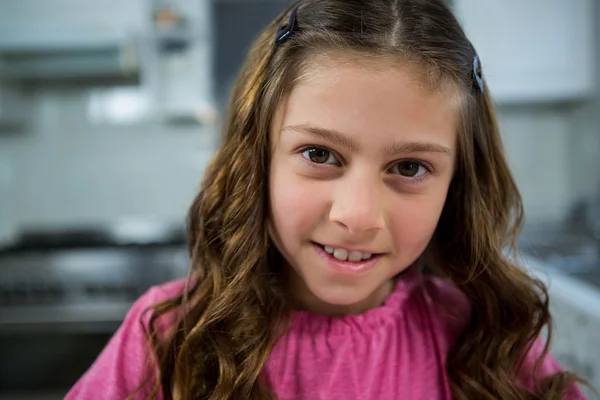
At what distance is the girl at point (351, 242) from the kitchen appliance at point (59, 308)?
1.05 metres

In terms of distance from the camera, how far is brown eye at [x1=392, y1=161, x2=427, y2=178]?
524mm

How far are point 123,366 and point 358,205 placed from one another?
0.34 m

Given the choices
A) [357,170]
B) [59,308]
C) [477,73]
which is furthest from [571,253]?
[59,308]

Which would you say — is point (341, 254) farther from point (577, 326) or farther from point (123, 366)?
point (577, 326)

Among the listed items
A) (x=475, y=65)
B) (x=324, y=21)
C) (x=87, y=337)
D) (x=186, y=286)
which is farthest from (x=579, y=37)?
(x=87, y=337)

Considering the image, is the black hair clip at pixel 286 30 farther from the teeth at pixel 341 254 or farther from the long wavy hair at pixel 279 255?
the teeth at pixel 341 254

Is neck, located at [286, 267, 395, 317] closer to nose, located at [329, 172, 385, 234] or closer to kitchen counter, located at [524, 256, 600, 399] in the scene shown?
nose, located at [329, 172, 385, 234]

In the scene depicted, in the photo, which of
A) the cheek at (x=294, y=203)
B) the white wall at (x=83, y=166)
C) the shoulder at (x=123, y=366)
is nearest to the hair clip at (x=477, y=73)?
the cheek at (x=294, y=203)

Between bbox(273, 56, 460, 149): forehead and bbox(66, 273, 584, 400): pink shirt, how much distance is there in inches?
10.0

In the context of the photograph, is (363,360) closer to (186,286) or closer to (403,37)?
(186,286)

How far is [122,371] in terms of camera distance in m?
0.58

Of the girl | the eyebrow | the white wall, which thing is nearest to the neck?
the girl

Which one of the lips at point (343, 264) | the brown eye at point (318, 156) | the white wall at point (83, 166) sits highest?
the brown eye at point (318, 156)

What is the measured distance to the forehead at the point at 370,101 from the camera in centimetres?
48
